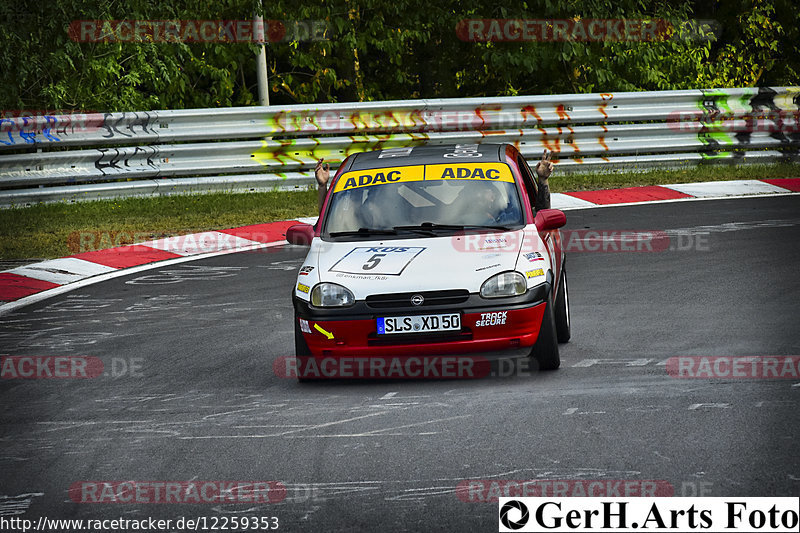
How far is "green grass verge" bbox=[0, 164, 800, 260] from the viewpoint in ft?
45.3

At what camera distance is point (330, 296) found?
742 centimetres

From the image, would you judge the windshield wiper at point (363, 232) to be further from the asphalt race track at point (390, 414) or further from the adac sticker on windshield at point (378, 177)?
the asphalt race track at point (390, 414)

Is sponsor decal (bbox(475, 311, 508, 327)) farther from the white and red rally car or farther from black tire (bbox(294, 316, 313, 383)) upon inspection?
black tire (bbox(294, 316, 313, 383))

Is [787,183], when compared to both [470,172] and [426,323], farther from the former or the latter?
[426,323]

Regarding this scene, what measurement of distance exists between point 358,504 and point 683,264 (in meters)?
6.77

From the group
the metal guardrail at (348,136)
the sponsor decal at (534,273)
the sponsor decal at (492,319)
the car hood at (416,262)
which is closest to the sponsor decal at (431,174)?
the car hood at (416,262)

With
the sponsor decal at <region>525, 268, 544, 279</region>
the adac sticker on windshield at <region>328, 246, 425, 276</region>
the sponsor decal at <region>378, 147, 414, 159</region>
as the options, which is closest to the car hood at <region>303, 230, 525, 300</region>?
the adac sticker on windshield at <region>328, 246, 425, 276</region>

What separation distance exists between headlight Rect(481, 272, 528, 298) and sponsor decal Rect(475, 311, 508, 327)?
117 mm

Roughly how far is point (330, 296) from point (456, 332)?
835 millimetres

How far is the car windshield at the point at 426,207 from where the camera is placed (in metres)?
8.07

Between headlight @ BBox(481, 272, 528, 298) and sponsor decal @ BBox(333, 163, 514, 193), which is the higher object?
sponsor decal @ BBox(333, 163, 514, 193)

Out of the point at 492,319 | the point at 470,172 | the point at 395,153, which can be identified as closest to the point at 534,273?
the point at 492,319

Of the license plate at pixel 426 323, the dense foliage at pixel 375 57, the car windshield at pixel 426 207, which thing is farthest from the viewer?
the dense foliage at pixel 375 57

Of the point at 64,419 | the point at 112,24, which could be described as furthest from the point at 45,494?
the point at 112,24
